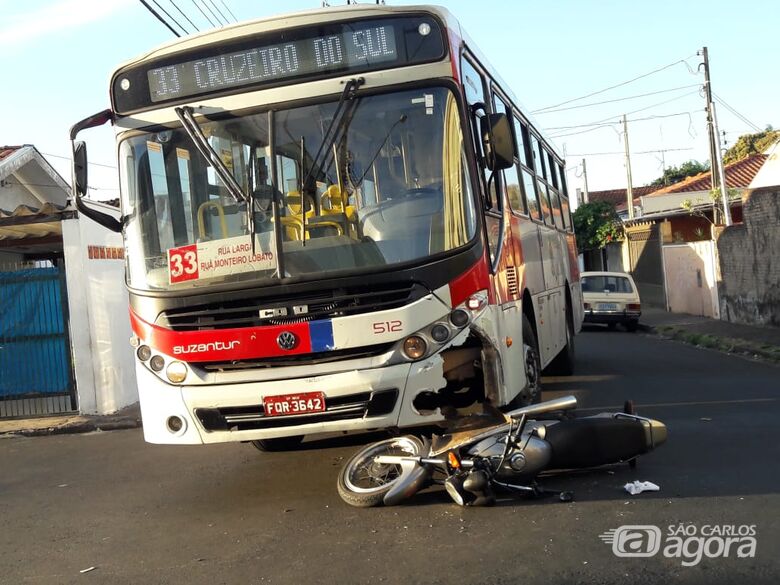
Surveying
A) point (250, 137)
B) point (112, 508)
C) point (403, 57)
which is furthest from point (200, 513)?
point (403, 57)

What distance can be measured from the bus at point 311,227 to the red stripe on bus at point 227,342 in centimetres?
1

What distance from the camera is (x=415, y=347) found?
6223 mm

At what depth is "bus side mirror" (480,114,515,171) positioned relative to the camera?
6.73 m

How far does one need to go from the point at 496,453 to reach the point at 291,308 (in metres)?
1.72

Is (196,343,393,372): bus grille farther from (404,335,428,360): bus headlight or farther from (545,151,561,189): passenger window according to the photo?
(545,151,561,189): passenger window

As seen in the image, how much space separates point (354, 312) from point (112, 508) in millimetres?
2587

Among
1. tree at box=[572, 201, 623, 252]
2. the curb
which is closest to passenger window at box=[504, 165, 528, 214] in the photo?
the curb

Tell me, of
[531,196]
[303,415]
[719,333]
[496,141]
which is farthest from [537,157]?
[719,333]

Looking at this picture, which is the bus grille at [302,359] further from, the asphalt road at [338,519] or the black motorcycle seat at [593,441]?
the black motorcycle seat at [593,441]

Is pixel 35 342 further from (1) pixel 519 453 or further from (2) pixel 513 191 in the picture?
(1) pixel 519 453

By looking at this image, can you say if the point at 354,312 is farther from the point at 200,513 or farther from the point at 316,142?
the point at 200,513

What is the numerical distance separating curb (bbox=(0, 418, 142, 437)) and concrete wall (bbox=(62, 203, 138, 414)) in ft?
2.35

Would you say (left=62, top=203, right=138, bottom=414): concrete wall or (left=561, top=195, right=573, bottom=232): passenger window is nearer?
(left=62, top=203, right=138, bottom=414): concrete wall

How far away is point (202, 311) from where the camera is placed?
6.51 m
